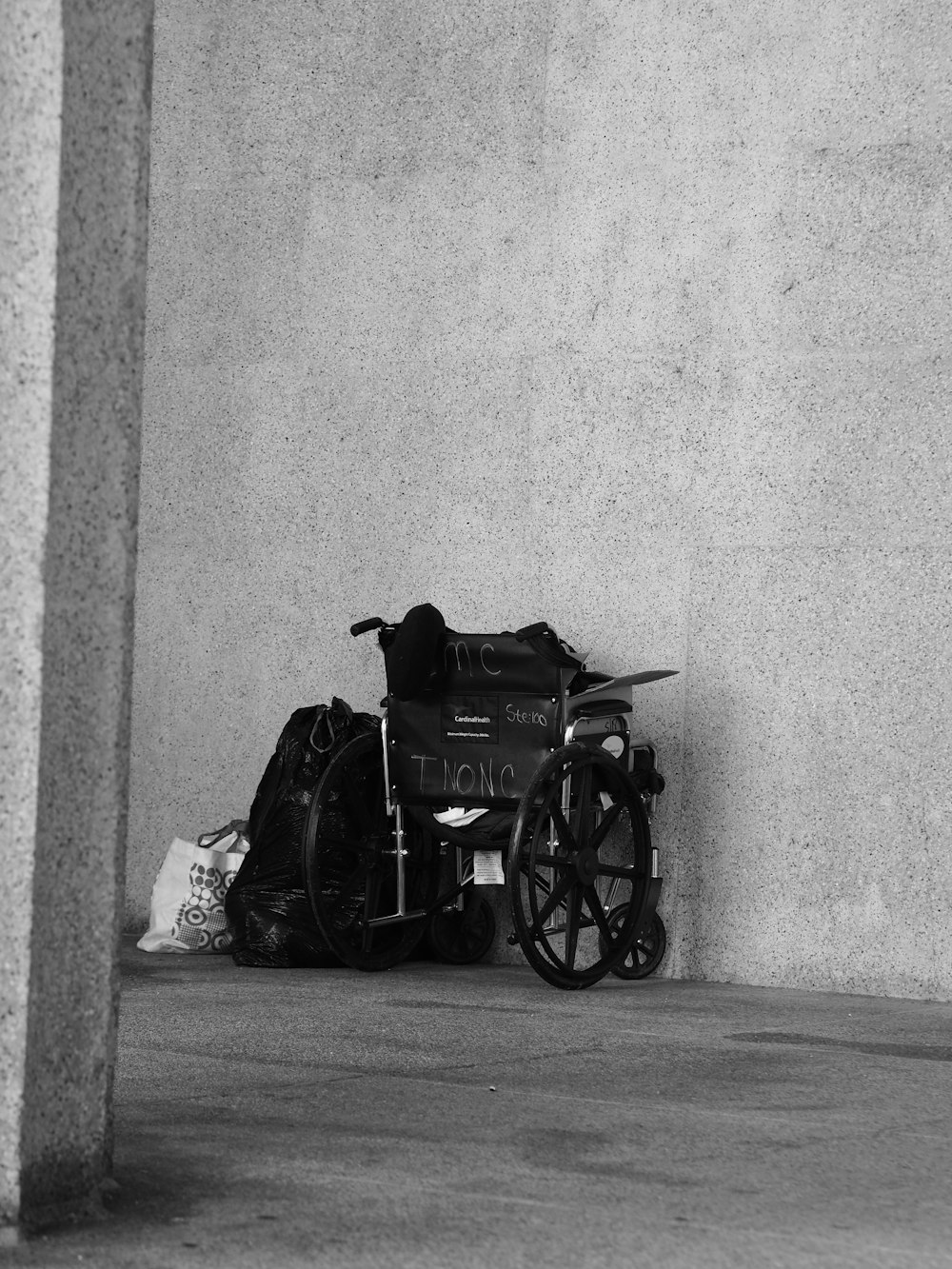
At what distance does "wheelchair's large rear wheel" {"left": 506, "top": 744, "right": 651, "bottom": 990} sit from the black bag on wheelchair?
71cm

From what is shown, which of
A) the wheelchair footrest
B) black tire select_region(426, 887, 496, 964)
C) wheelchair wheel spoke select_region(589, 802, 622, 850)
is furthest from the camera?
black tire select_region(426, 887, 496, 964)

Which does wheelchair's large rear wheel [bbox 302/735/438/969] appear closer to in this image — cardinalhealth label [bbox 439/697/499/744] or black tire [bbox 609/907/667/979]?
cardinalhealth label [bbox 439/697/499/744]

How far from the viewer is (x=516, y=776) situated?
5422 millimetres

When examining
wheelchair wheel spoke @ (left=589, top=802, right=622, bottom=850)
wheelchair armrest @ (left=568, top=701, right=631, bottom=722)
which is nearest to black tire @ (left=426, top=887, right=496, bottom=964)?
wheelchair wheel spoke @ (left=589, top=802, right=622, bottom=850)

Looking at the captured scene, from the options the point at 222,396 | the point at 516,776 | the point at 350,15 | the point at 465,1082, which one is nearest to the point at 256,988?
the point at 516,776

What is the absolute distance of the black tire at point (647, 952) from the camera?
18.6ft

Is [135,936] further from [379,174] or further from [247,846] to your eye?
[379,174]

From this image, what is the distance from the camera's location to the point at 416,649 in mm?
5367

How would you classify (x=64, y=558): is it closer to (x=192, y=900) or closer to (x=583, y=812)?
(x=583, y=812)

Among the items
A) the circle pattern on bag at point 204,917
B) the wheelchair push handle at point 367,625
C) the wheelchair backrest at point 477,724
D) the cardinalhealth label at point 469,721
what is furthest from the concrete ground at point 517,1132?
the wheelchair push handle at point 367,625

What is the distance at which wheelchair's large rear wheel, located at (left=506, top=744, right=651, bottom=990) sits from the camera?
509 centimetres

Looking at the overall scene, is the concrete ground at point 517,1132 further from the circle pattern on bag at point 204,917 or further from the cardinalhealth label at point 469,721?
the circle pattern on bag at point 204,917

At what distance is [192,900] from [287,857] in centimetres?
55

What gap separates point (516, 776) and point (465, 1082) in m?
1.77
